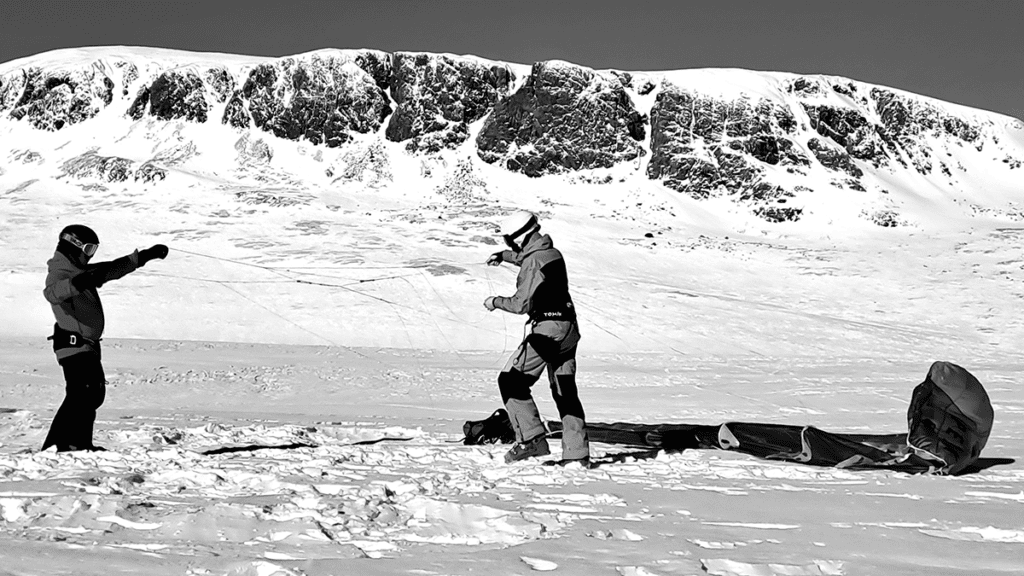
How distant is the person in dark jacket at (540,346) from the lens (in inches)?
252

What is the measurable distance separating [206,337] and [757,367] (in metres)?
11.4

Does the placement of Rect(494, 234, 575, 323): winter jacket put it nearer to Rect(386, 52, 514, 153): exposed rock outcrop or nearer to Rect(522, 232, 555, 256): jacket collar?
Rect(522, 232, 555, 256): jacket collar

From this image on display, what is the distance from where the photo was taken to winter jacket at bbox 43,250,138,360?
21.7 ft

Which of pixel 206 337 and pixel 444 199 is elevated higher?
pixel 444 199

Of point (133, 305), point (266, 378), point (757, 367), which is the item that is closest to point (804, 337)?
point (757, 367)

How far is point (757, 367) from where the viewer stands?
1578 centimetres

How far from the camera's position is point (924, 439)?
20.4ft

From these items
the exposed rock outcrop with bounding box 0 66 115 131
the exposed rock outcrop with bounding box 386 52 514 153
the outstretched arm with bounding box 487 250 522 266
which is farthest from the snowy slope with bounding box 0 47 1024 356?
the outstretched arm with bounding box 487 250 522 266

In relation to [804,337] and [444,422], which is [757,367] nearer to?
[804,337]

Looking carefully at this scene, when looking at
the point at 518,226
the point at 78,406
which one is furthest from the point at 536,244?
the point at 78,406

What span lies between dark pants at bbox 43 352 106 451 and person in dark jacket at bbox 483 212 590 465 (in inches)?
122

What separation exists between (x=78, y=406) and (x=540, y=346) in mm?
3482

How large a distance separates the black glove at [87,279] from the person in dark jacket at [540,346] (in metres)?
3.02

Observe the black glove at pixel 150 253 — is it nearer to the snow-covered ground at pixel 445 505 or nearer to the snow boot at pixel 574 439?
the snow-covered ground at pixel 445 505
